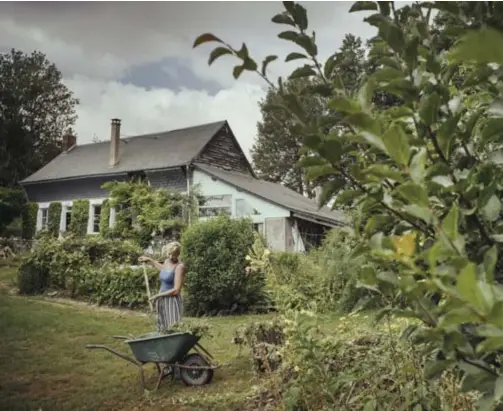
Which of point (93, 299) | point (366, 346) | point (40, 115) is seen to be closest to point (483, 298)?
point (366, 346)

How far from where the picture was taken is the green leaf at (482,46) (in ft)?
1.69

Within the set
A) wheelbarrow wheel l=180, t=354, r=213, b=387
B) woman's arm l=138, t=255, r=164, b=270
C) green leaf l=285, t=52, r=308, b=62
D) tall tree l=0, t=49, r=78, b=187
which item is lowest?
wheelbarrow wheel l=180, t=354, r=213, b=387

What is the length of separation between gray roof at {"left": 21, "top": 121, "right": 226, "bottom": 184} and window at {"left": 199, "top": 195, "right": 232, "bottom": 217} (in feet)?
6.70

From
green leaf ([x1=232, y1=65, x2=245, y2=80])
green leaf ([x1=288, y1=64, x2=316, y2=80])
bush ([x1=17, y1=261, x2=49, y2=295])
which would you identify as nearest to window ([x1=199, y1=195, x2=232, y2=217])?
bush ([x1=17, y1=261, x2=49, y2=295])

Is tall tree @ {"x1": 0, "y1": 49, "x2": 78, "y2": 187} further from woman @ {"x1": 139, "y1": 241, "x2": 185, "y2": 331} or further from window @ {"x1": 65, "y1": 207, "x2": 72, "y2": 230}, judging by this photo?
woman @ {"x1": 139, "y1": 241, "x2": 185, "y2": 331}

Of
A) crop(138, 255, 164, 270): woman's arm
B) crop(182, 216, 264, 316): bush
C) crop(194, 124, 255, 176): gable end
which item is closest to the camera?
crop(138, 255, 164, 270): woman's arm

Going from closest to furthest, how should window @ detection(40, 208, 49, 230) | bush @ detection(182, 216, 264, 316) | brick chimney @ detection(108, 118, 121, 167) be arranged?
bush @ detection(182, 216, 264, 316) < brick chimney @ detection(108, 118, 121, 167) < window @ detection(40, 208, 49, 230)

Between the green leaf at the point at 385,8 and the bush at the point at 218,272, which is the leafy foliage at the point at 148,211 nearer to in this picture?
the bush at the point at 218,272

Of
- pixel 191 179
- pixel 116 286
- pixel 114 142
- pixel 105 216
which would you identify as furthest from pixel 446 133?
pixel 114 142

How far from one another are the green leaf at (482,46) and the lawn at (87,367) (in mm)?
4044

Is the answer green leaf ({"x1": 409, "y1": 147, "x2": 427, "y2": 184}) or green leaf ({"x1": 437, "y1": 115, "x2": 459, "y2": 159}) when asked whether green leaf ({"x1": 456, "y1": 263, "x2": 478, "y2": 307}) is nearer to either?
green leaf ({"x1": 409, "y1": 147, "x2": 427, "y2": 184})

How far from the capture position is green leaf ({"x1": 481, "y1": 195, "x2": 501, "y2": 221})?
2.94ft

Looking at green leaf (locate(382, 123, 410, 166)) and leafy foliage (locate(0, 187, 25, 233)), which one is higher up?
leafy foliage (locate(0, 187, 25, 233))

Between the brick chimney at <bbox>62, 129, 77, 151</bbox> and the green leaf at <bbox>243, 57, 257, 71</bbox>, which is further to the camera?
the brick chimney at <bbox>62, 129, 77, 151</bbox>
